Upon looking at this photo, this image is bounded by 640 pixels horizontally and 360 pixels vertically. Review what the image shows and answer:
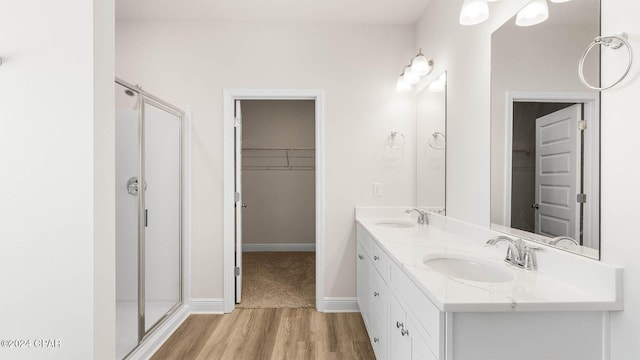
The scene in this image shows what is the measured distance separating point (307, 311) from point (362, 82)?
2.14 metres

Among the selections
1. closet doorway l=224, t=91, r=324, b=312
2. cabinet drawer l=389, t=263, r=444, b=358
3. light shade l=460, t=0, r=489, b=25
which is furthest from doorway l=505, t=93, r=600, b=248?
closet doorway l=224, t=91, r=324, b=312

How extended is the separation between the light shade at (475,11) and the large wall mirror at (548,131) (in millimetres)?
122

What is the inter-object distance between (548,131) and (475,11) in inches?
29.3

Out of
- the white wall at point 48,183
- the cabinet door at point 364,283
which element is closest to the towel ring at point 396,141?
the cabinet door at point 364,283

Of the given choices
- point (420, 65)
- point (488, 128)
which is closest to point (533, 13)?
point (488, 128)

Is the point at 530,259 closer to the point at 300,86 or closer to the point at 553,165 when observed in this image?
the point at 553,165

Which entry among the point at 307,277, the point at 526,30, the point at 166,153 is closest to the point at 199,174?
the point at 166,153

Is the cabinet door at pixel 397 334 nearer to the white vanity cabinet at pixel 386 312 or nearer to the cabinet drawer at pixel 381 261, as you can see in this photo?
the white vanity cabinet at pixel 386 312

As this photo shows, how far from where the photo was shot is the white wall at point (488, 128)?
882 mm

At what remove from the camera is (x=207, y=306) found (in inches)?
101

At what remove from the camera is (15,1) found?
3.31 feet

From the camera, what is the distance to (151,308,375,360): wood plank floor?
1.96 m

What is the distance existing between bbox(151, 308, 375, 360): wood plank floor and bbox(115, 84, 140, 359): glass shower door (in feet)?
1.36

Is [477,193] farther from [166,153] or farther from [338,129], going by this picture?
[166,153]
